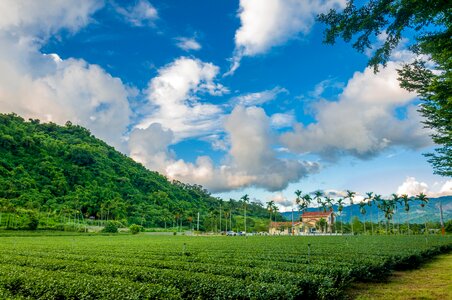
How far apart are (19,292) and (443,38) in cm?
1595

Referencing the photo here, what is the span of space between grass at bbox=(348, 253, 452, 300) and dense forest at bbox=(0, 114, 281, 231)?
7258 cm

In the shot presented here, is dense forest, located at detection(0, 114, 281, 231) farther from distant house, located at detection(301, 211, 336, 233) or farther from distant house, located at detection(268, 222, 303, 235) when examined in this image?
distant house, located at detection(301, 211, 336, 233)

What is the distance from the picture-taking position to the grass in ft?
44.3

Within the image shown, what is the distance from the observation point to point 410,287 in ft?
51.4

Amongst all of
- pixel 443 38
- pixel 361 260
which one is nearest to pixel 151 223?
pixel 361 260

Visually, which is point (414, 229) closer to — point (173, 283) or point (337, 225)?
point (337, 225)

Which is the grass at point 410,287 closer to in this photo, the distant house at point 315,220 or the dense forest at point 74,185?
the dense forest at point 74,185

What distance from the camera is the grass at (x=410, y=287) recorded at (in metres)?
13.5

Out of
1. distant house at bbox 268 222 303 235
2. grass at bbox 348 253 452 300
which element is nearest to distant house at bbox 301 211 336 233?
distant house at bbox 268 222 303 235

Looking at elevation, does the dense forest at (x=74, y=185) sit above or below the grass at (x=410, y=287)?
above

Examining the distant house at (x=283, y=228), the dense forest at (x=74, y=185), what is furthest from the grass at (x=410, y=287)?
the distant house at (x=283, y=228)

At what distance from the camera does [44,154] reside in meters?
118

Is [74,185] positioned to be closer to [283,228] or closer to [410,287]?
[283,228]

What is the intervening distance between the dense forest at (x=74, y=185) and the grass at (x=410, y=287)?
72584mm
